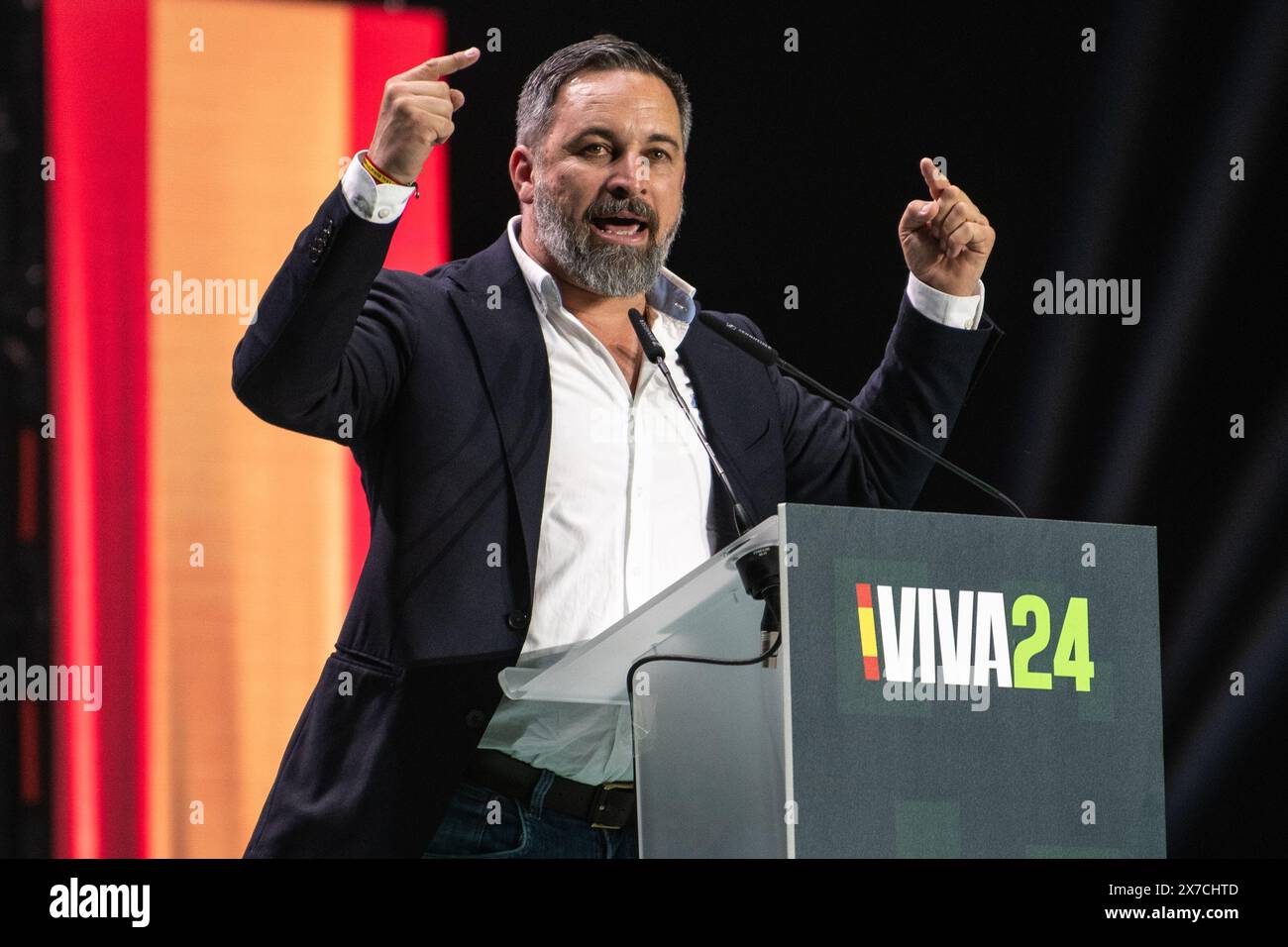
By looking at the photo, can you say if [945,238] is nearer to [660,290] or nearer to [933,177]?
[933,177]

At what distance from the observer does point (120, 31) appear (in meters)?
2.63

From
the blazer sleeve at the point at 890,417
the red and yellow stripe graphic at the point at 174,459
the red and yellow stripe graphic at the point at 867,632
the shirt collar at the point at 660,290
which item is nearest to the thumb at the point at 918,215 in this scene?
the blazer sleeve at the point at 890,417

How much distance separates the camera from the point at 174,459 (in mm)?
2582

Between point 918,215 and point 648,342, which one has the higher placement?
point 918,215

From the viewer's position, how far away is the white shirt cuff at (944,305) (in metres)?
2.13

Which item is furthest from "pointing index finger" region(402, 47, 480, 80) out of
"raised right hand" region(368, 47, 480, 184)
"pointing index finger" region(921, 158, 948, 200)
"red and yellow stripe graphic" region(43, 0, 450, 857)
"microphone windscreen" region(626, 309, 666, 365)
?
"red and yellow stripe graphic" region(43, 0, 450, 857)

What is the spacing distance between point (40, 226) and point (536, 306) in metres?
0.96

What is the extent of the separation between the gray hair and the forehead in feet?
0.04

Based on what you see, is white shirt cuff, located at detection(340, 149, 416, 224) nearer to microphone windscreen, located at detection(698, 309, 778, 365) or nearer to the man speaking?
the man speaking

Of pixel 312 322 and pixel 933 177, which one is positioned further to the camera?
pixel 933 177

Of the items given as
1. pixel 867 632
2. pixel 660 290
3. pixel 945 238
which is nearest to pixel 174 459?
pixel 660 290

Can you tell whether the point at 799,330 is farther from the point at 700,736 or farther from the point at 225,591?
the point at 700,736

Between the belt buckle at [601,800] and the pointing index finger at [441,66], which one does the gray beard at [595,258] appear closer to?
the pointing index finger at [441,66]

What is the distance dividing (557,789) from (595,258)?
74 cm
